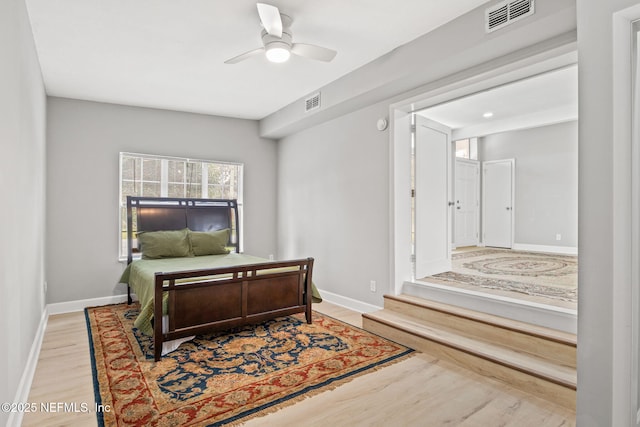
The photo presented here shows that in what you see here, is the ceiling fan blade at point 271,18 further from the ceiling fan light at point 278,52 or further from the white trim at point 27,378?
the white trim at point 27,378

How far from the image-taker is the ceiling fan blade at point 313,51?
2.73 metres

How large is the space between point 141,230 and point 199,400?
3.16 m

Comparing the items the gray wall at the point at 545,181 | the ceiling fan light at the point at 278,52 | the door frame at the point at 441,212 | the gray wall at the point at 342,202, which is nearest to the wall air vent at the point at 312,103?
the gray wall at the point at 342,202

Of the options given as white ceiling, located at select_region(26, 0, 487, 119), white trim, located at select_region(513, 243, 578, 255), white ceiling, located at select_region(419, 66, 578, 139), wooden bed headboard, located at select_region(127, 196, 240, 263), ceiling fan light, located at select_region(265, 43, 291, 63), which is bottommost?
white trim, located at select_region(513, 243, 578, 255)

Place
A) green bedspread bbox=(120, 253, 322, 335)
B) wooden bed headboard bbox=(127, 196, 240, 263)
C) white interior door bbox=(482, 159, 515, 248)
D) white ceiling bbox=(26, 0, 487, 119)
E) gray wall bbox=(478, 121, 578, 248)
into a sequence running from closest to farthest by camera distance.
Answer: white ceiling bbox=(26, 0, 487, 119) < green bedspread bbox=(120, 253, 322, 335) < wooden bed headboard bbox=(127, 196, 240, 263) < gray wall bbox=(478, 121, 578, 248) < white interior door bbox=(482, 159, 515, 248)

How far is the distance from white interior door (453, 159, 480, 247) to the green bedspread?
5010 mm

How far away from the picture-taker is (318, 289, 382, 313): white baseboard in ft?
13.4

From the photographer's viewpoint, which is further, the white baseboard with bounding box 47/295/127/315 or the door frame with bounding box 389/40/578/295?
the white baseboard with bounding box 47/295/127/315

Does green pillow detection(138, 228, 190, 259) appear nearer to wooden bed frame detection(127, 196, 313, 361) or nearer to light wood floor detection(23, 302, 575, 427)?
wooden bed frame detection(127, 196, 313, 361)

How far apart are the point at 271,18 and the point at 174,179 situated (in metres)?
3.41

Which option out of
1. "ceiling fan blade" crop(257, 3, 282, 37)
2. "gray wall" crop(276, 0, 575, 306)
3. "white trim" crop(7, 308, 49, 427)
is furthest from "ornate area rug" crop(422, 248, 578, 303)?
"white trim" crop(7, 308, 49, 427)

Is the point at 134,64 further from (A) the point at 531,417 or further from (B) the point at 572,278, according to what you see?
(B) the point at 572,278

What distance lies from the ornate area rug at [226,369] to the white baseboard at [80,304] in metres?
0.91

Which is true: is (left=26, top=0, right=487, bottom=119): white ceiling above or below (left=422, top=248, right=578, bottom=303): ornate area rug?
above
